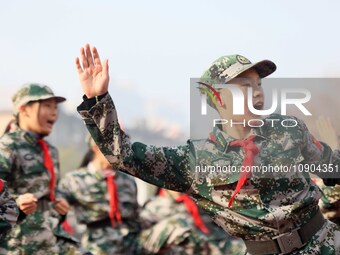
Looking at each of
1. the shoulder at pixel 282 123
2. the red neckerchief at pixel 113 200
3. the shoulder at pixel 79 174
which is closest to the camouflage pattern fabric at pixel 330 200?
the shoulder at pixel 282 123

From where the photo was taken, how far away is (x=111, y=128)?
19.7 feet

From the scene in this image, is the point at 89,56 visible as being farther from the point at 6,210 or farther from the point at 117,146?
the point at 6,210

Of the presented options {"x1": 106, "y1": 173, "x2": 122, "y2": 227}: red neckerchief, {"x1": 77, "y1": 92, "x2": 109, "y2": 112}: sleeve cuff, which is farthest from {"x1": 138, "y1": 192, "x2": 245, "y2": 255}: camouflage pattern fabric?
{"x1": 77, "y1": 92, "x2": 109, "y2": 112}: sleeve cuff

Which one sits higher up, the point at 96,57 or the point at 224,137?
the point at 96,57

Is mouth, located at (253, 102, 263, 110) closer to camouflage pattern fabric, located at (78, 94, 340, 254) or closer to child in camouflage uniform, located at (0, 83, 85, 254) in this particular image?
camouflage pattern fabric, located at (78, 94, 340, 254)

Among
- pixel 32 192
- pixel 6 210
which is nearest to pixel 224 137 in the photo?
pixel 6 210

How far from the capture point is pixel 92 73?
599 centimetres

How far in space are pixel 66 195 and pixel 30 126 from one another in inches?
73.3

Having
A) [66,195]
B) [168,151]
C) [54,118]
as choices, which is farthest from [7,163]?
[168,151]

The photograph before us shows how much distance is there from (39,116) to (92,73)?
410cm

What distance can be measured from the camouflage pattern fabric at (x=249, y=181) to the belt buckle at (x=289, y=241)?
30 millimetres

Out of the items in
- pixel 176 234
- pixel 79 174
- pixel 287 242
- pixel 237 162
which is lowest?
pixel 176 234

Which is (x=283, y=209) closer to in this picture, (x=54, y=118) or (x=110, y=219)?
(x=54, y=118)

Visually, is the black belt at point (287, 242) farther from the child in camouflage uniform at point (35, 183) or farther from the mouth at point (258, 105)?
the child in camouflage uniform at point (35, 183)
